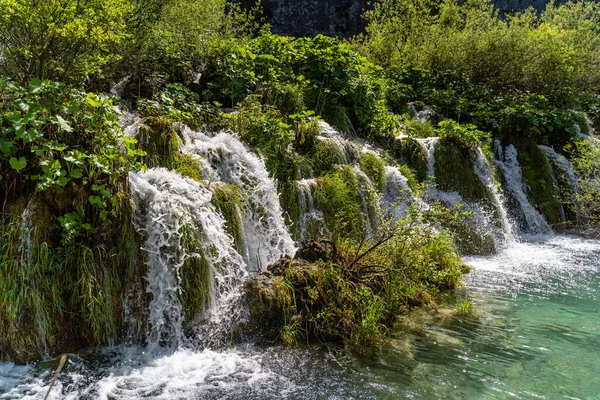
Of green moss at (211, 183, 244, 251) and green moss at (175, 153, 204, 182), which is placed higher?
green moss at (175, 153, 204, 182)

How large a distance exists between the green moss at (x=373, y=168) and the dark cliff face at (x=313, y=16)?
16.3 meters

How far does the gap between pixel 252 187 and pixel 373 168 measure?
125 inches

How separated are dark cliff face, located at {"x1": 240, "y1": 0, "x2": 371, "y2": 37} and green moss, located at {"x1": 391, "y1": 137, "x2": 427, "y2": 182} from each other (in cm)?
1498

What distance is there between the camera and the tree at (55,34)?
218 inches

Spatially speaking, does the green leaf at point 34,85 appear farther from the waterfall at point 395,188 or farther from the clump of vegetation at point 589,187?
the clump of vegetation at point 589,187

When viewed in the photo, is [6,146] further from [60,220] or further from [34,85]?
[60,220]

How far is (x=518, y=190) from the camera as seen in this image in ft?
40.5

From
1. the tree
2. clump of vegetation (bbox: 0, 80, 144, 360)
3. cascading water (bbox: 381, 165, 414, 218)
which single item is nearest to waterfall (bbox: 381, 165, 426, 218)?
cascading water (bbox: 381, 165, 414, 218)

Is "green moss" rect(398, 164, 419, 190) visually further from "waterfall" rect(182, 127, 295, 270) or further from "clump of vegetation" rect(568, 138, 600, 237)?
"clump of vegetation" rect(568, 138, 600, 237)

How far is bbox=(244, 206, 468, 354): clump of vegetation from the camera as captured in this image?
17.7ft

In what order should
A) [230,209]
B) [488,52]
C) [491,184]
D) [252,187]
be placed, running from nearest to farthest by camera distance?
[230,209]
[252,187]
[491,184]
[488,52]

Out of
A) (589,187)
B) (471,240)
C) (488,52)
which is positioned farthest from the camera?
(488,52)

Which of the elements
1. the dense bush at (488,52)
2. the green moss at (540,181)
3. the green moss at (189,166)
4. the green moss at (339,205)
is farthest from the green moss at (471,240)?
the dense bush at (488,52)

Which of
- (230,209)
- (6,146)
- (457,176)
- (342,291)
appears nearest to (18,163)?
(6,146)
